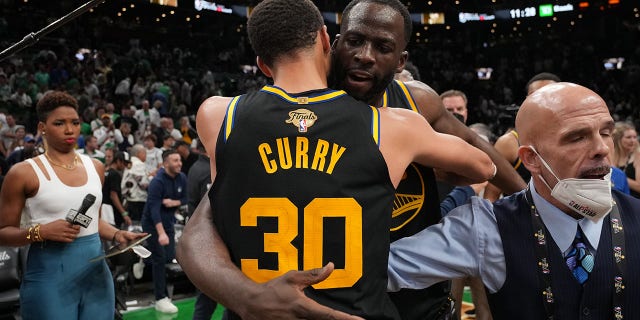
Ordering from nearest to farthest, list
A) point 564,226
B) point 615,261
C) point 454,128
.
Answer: point 615,261, point 564,226, point 454,128

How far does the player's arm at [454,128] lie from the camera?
104 inches

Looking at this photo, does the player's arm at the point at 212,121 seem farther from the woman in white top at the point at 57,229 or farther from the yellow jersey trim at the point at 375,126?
the woman in white top at the point at 57,229

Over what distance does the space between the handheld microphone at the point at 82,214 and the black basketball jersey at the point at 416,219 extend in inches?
84.7

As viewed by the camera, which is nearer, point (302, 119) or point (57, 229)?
point (302, 119)

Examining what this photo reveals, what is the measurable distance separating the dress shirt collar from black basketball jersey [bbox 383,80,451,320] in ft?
2.05

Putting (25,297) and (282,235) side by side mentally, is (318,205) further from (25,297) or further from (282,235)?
(25,297)

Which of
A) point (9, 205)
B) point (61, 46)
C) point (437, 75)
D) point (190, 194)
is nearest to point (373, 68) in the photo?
point (9, 205)

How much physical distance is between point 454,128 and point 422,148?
79 centimetres

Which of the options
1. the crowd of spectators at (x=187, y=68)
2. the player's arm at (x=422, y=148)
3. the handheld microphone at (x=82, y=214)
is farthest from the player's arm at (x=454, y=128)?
the crowd of spectators at (x=187, y=68)

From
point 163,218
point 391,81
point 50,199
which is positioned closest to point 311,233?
point 391,81

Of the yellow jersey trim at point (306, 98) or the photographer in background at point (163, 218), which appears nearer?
the yellow jersey trim at point (306, 98)

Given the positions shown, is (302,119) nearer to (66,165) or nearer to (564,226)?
(564,226)

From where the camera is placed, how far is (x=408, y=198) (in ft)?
8.29

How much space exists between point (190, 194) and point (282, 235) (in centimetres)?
485
